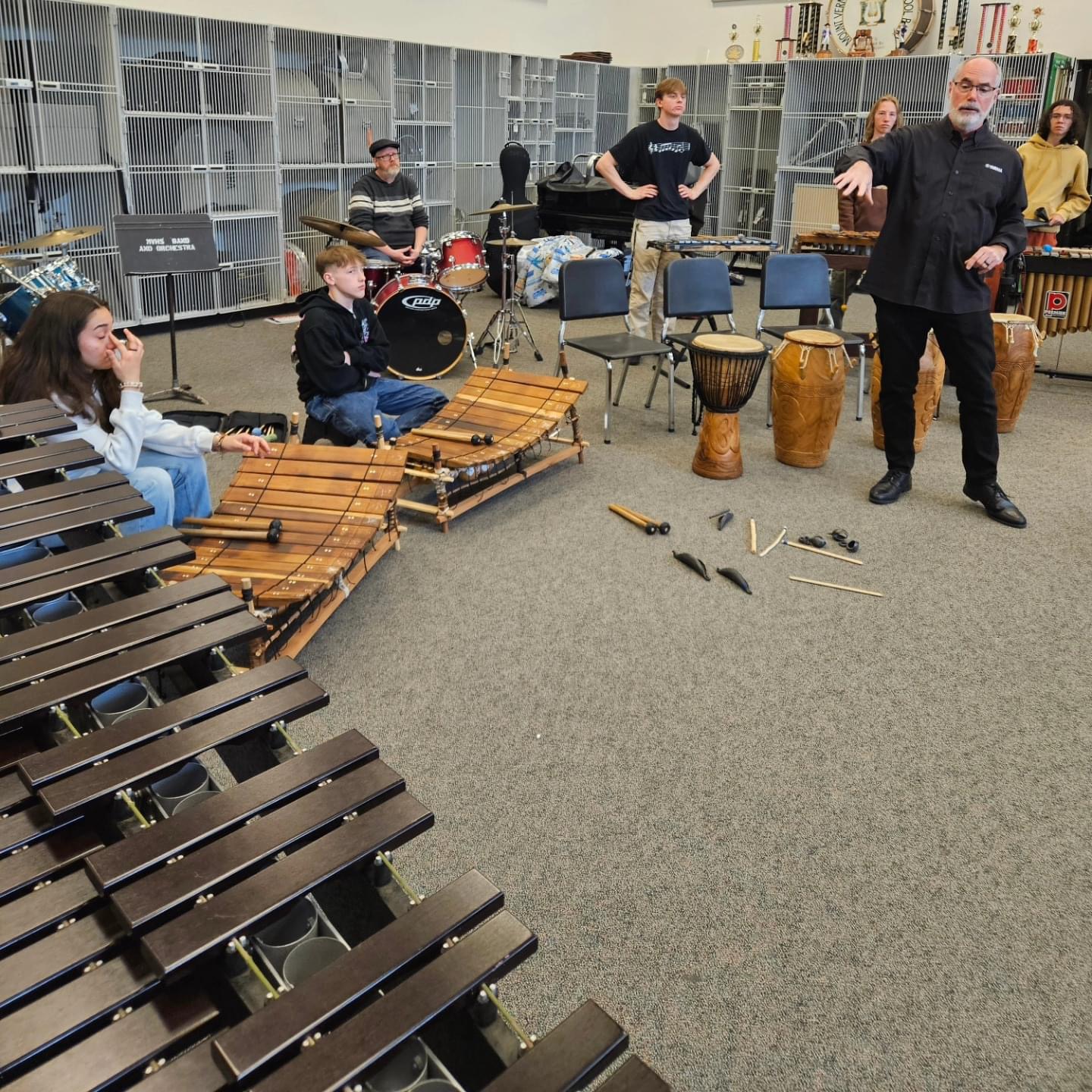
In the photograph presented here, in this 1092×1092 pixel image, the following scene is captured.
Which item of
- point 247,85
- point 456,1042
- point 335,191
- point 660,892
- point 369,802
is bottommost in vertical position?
point 660,892

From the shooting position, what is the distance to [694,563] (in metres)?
3.84

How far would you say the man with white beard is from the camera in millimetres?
3880

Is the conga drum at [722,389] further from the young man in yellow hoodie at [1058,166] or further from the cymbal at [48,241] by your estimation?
the cymbal at [48,241]

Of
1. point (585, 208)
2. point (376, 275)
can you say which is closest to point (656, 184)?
point (376, 275)

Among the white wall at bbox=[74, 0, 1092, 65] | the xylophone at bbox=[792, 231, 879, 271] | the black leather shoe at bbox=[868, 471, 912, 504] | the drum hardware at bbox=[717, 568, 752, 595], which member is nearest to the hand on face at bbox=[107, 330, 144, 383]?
the drum hardware at bbox=[717, 568, 752, 595]

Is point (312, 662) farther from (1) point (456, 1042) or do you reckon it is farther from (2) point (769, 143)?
(2) point (769, 143)

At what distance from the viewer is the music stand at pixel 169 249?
221 inches

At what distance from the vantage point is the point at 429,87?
9234 mm

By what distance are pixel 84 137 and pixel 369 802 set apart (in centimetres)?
702

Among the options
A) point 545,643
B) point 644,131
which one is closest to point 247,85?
point 644,131

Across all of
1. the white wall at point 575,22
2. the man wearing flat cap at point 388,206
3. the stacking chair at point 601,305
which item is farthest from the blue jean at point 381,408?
the white wall at point 575,22

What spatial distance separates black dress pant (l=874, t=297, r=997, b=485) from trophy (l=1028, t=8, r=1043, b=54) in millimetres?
6974

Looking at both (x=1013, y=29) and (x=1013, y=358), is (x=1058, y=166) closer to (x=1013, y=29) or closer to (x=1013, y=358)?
(x=1013, y=358)

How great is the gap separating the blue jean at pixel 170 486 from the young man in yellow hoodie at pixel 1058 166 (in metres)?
6.02
